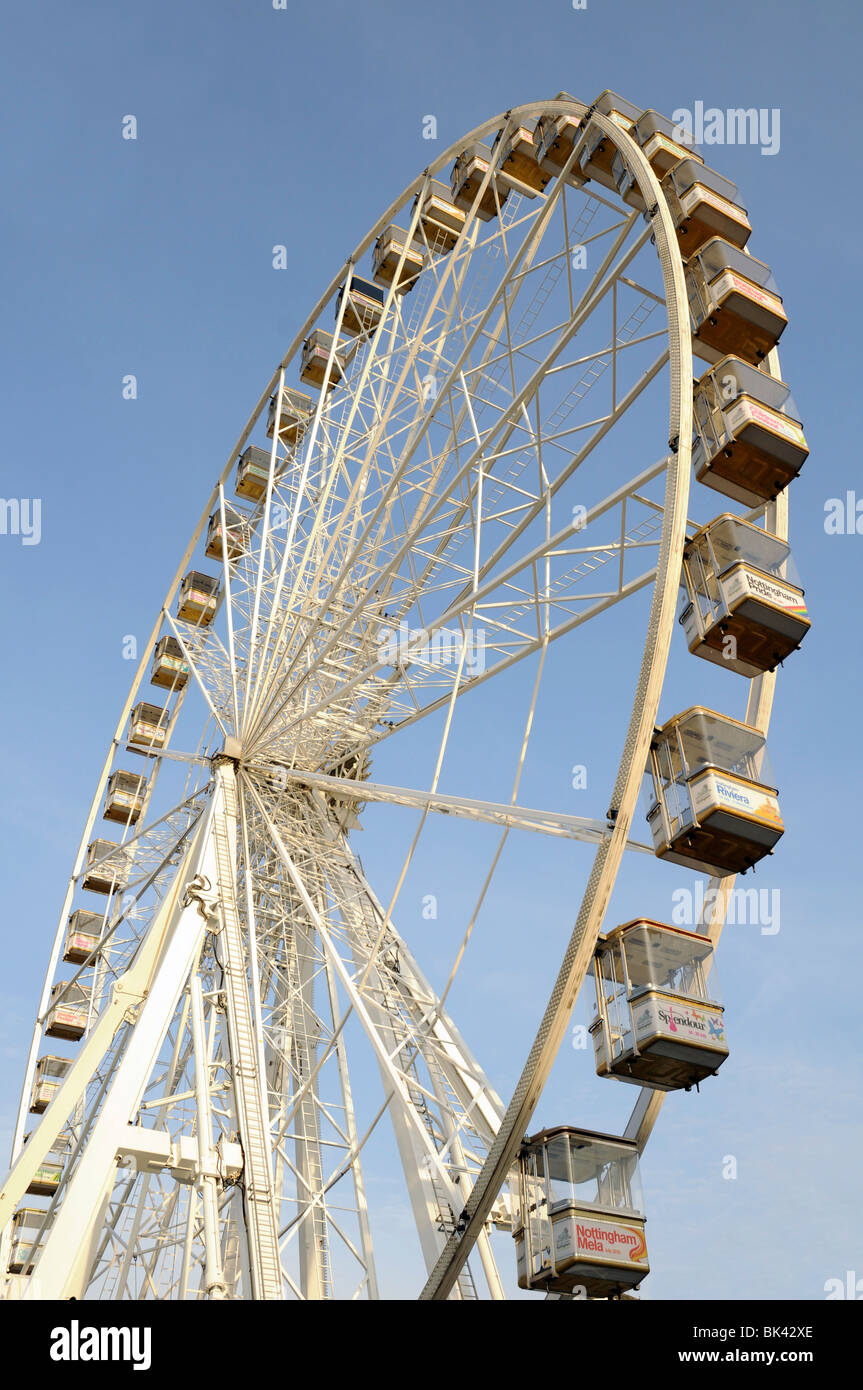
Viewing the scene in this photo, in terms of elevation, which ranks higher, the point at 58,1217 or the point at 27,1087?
the point at 27,1087

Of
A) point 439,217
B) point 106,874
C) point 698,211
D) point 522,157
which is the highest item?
point 439,217

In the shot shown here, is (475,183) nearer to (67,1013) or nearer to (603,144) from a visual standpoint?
(603,144)

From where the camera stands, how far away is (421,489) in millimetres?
18250

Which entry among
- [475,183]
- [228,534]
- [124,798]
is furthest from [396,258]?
[124,798]

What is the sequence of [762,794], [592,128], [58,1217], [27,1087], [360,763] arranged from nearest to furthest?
[762,794] < [58,1217] < [592,128] < [360,763] < [27,1087]

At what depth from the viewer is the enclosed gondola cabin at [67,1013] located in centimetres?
2403

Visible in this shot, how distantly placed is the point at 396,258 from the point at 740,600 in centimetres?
1311

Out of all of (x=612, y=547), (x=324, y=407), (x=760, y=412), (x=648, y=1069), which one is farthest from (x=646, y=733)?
(x=324, y=407)

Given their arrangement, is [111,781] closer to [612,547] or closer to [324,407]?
[324,407]

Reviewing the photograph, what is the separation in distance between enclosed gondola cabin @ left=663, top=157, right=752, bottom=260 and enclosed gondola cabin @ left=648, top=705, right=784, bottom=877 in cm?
596

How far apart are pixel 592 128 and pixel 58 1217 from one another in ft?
43.3

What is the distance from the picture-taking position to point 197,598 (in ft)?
87.2

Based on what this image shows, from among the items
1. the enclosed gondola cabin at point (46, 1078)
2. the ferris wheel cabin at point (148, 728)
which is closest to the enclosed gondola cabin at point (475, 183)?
the ferris wheel cabin at point (148, 728)

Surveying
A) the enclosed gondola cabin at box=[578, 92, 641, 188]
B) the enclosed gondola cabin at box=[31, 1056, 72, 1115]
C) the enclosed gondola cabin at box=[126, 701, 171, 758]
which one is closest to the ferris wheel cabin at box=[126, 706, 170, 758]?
the enclosed gondola cabin at box=[126, 701, 171, 758]
